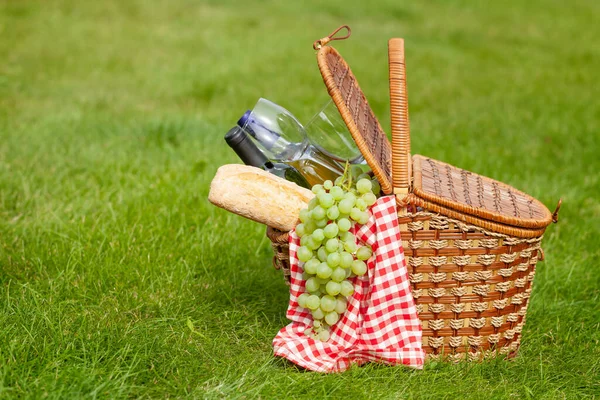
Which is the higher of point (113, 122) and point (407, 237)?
point (407, 237)

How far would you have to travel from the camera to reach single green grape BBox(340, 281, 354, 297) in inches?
91.4

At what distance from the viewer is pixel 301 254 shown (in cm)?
230

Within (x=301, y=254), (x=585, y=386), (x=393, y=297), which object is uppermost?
(x=301, y=254)

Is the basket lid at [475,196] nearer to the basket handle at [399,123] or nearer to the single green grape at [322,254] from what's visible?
the basket handle at [399,123]

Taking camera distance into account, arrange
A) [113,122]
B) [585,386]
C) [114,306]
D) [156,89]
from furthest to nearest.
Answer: [156,89], [113,122], [114,306], [585,386]

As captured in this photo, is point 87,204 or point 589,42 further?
point 589,42

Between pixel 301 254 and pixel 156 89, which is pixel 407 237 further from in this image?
pixel 156 89

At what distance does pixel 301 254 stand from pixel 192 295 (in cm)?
72

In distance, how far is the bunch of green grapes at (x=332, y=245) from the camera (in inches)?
88.4

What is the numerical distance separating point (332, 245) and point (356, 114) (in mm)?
485

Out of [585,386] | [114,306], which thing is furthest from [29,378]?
[585,386]

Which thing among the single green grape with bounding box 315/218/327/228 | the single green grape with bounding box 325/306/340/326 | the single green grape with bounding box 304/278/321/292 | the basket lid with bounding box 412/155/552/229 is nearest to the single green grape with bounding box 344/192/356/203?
the single green grape with bounding box 315/218/327/228

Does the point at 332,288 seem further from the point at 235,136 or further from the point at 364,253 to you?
the point at 235,136

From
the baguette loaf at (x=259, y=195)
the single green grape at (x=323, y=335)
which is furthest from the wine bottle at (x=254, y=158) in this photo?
the single green grape at (x=323, y=335)
